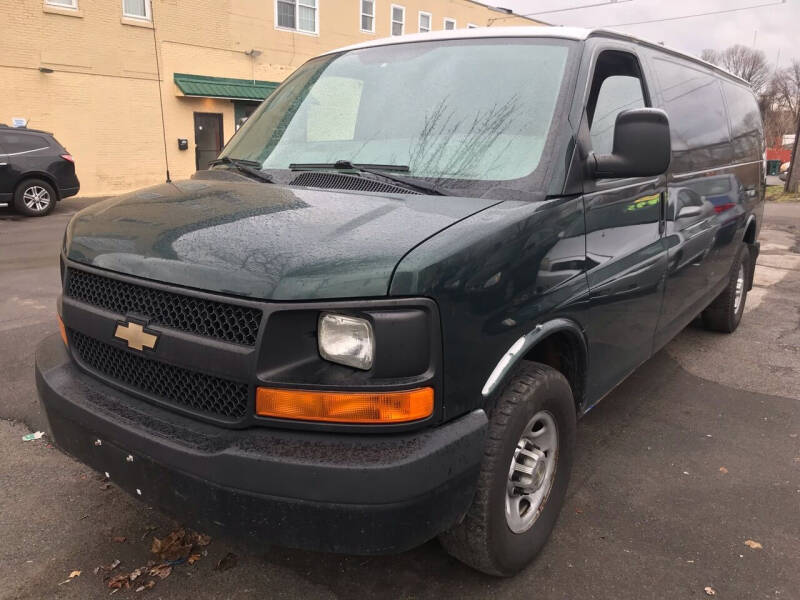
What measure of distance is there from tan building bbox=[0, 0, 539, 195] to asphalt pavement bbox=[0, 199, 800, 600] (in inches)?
582

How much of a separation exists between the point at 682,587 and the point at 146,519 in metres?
2.31

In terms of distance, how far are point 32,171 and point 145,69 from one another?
6.30 m

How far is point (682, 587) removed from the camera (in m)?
2.50

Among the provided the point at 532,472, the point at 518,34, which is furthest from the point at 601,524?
the point at 518,34

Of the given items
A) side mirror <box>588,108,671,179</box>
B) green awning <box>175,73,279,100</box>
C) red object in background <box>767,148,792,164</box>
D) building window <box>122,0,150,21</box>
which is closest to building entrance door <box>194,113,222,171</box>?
green awning <box>175,73,279,100</box>

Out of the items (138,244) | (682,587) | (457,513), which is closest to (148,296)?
(138,244)

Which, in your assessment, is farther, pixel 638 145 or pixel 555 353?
pixel 555 353

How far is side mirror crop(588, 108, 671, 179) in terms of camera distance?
2.56 metres

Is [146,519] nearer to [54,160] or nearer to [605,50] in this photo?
[605,50]

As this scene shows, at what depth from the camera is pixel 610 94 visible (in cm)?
302

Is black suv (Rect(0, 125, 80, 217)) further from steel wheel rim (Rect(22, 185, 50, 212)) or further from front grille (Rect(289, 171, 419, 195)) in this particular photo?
front grille (Rect(289, 171, 419, 195))

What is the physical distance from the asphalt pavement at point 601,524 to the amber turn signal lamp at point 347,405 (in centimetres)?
43

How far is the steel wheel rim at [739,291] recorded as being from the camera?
5.70 metres

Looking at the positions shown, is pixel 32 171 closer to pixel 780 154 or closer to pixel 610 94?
pixel 610 94
